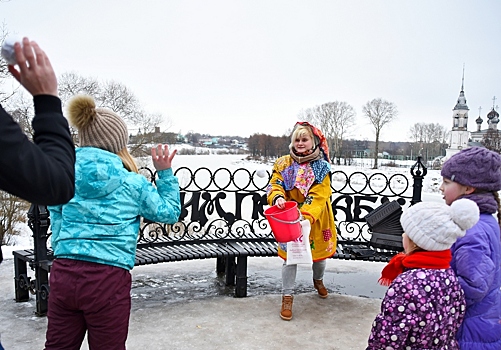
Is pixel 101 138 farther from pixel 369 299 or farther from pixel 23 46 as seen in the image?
pixel 369 299

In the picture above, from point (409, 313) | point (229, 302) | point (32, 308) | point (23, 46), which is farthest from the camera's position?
point (229, 302)

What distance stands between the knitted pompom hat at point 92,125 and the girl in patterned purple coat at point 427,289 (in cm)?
155

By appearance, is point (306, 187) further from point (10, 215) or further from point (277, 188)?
point (10, 215)

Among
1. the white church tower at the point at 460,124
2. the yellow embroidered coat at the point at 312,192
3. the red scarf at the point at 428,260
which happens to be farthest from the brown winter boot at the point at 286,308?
the white church tower at the point at 460,124

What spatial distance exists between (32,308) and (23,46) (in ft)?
11.3

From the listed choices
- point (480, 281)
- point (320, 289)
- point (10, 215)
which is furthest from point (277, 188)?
point (10, 215)

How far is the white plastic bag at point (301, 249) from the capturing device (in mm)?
3553

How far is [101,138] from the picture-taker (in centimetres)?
223

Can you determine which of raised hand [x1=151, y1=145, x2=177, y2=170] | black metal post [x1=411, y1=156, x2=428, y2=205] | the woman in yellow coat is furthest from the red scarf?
black metal post [x1=411, y1=156, x2=428, y2=205]

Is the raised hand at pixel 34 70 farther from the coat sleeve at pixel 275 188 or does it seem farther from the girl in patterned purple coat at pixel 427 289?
the coat sleeve at pixel 275 188

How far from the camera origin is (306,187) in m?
3.89

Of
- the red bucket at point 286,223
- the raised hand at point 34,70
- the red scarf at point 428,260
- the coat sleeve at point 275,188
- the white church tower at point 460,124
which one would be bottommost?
the red bucket at point 286,223

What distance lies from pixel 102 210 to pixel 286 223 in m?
1.62

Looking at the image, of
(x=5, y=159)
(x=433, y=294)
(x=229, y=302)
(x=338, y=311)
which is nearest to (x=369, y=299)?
(x=338, y=311)
